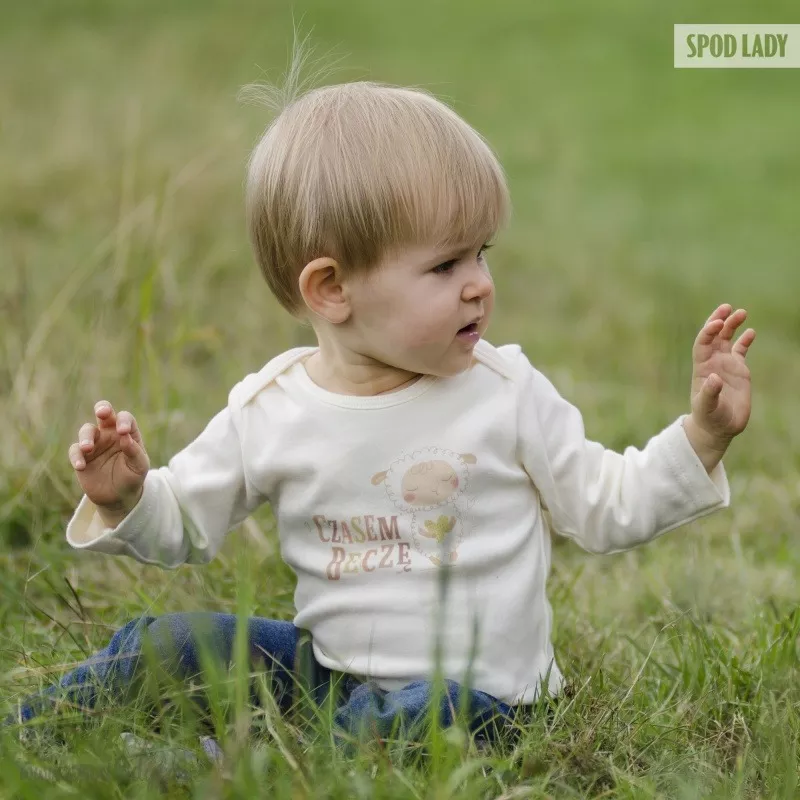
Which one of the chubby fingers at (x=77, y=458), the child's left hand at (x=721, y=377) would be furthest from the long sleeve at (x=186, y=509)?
the child's left hand at (x=721, y=377)

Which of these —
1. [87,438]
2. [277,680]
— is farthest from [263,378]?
[277,680]

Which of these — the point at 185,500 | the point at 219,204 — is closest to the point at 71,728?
the point at 185,500

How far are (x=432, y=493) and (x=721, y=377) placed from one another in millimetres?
485

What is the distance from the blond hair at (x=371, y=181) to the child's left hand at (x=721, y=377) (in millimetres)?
377

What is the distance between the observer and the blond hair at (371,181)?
2.10 m

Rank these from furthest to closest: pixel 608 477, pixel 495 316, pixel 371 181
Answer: pixel 495 316 < pixel 608 477 < pixel 371 181

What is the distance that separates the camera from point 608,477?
86.9 inches

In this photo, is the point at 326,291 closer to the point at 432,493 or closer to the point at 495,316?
the point at 432,493

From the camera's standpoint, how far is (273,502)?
2307mm

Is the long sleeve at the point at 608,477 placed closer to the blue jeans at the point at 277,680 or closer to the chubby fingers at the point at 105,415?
the blue jeans at the point at 277,680

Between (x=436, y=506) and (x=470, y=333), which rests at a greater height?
(x=470, y=333)

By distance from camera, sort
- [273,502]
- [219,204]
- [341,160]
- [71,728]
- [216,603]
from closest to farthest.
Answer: [71,728] → [341,160] → [273,502] → [216,603] → [219,204]

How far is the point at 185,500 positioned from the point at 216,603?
1.43 feet

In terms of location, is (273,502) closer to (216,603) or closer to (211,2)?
(216,603)
